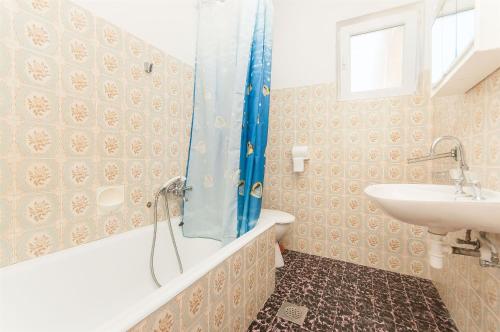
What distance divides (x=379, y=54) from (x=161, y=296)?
7.30 feet

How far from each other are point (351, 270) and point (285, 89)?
1.69 meters

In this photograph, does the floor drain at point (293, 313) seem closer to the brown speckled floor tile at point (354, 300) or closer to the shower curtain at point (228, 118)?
the brown speckled floor tile at point (354, 300)

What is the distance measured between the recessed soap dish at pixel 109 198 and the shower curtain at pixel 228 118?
1.45ft

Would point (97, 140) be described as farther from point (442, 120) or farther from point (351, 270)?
point (442, 120)

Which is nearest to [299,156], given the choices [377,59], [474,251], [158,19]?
[377,59]

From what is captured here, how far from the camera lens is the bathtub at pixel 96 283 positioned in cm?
76

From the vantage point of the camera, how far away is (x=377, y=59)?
72.2 inches

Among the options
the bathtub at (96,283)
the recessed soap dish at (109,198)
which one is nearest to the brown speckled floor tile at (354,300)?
the bathtub at (96,283)

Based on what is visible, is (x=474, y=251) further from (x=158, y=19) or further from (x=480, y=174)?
(x=158, y=19)

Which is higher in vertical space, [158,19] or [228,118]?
[158,19]

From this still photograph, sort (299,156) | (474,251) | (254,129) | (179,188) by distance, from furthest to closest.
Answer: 1. (299,156)
2. (179,188)
3. (254,129)
4. (474,251)

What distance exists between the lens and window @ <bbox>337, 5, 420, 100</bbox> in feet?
5.52

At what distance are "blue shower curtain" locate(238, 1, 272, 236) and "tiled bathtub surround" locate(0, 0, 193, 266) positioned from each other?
0.59 meters

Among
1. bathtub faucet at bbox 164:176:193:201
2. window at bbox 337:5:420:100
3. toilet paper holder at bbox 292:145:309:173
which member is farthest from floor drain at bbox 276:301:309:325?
window at bbox 337:5:420:100
